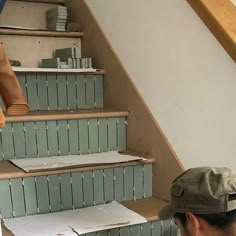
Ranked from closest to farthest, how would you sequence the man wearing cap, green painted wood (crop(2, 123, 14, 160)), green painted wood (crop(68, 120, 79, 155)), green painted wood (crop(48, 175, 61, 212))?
the man wearing cap
green painted wood (crop(48, 175, 61, 212))
green painted wood (crop(2, 123, 14, 160))
green painted wood (crop(68, 120, 79, 155))

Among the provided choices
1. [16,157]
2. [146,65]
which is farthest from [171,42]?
[16,157]

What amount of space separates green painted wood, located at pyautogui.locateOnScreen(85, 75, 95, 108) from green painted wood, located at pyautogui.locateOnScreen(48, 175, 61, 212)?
58 centimetres

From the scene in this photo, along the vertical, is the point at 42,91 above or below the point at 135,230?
above

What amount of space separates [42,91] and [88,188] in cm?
58

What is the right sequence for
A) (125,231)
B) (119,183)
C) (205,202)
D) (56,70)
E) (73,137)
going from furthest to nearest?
(56,70) < (73,137) < (119,183) < (125,231) < (205,202)

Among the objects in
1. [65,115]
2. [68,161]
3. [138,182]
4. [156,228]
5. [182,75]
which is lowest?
[156,228]

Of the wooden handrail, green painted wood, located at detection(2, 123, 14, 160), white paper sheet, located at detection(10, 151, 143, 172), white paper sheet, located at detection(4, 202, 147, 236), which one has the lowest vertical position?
white paper sheet, located at detection(4, 202, 147, 236)

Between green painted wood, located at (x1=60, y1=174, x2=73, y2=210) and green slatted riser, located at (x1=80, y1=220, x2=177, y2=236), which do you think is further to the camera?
green painted wood, located at (x1=60, y1=174, x2=73, y2=210)

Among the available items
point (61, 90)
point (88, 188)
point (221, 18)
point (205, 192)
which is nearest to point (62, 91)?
point (61, 90)

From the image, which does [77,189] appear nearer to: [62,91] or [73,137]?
[73,137]

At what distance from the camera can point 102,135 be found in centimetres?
175

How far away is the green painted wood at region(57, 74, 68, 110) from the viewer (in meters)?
1.88

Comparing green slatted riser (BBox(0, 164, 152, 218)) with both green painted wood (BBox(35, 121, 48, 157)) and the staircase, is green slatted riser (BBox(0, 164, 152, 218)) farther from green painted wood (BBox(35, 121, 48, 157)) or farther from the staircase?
green painted wood (BBox(35, 121, 48, 157))

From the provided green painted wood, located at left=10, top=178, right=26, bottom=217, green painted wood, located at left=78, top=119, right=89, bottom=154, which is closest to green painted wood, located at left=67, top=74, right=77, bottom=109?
green painted wood, located at left=78, top=119, right=89, bottom=154
